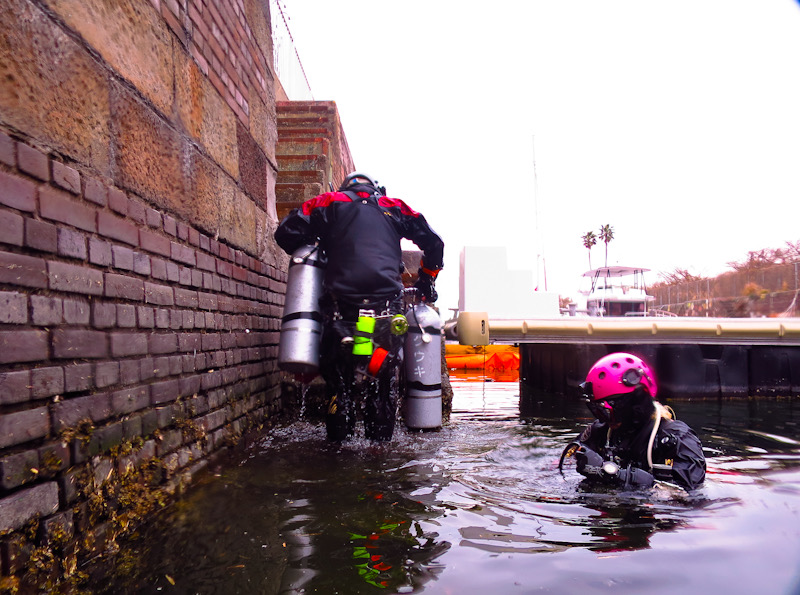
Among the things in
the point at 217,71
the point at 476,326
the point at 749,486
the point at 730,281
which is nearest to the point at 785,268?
the point at 730,281

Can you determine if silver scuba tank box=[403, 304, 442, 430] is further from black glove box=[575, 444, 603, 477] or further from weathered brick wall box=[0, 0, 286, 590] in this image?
black glove box=[575, 444, 603, 477]

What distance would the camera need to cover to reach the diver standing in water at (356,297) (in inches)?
153

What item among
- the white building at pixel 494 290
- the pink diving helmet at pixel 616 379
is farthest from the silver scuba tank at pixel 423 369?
the white building at pixel 494 290

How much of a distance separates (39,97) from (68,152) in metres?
0.21

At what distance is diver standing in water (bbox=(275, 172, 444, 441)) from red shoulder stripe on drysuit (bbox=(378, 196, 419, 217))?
0.01 metres

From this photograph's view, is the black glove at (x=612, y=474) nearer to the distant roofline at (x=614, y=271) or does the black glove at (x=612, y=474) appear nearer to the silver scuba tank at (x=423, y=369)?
the silver scuba tank at (x=423, y=369)

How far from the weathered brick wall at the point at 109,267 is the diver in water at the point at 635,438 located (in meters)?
2.15

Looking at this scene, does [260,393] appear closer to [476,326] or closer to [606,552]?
[606,552]

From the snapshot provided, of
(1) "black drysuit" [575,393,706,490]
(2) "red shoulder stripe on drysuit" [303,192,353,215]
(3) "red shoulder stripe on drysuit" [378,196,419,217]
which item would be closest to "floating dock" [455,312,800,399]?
(3) "red shoulder stripe on drysuit" [378,196,419,217]

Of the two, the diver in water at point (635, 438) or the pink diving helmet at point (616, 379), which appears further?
the pink diving helmet at point (616, 379)

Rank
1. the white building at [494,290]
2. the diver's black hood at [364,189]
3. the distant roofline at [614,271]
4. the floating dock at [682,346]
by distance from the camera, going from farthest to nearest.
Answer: the distant roofline at [614,271] < the white building at [494,290] < the floating dock at [682,346] < the diver's black hood at [364,189]

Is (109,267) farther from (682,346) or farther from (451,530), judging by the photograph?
(682,346)

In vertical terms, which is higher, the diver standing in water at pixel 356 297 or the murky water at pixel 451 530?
the diver standing in water at pixel 356 297

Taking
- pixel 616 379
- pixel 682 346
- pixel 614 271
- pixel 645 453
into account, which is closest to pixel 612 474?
pixel 645 453
